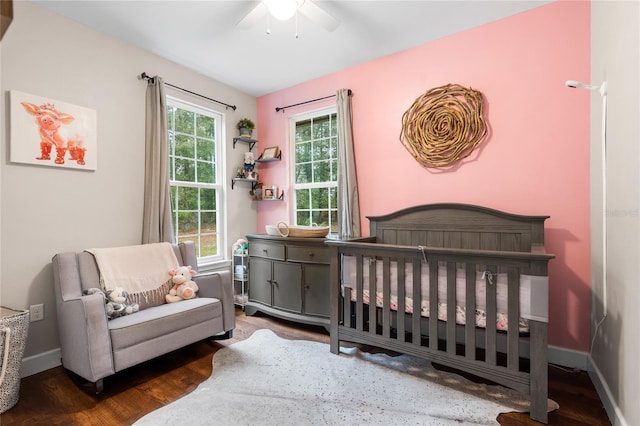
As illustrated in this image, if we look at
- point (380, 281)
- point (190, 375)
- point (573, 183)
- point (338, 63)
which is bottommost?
point (190, 375)

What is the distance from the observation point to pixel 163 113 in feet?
9.13

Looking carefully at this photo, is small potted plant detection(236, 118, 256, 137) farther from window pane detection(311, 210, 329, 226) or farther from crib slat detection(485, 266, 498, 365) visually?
crib slat detection(485, 266, 498, 365)

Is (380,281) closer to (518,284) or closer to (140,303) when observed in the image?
(518,284)

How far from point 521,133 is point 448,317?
151 cm

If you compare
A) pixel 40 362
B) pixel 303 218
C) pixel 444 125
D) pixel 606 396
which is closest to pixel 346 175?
pixel 303 218

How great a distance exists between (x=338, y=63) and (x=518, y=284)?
2522 mm

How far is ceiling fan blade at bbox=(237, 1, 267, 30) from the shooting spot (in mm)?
1951

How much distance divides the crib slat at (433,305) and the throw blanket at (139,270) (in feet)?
6.59

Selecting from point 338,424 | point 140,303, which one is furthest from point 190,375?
point 338,424

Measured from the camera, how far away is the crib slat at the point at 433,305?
1.91m

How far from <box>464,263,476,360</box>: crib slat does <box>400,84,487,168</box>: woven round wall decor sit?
3.68 ft

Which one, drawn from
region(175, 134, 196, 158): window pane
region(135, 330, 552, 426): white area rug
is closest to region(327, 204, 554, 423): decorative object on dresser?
region(135, 330, 552, 426): white area rug

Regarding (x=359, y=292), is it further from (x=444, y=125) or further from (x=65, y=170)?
(x=65, y=170)

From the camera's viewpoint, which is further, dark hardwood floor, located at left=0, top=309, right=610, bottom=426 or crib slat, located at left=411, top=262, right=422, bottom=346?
crib slat, located at left=411, top=262, right=422, bottom=346
